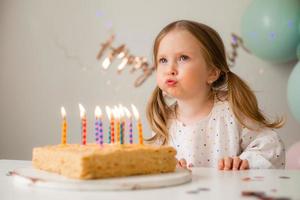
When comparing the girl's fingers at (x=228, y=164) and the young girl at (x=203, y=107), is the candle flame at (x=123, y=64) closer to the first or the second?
the young girl at (x=203, y=107)

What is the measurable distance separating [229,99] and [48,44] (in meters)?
2.33

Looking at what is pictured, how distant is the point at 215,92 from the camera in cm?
188

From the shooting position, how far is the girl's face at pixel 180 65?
1639 millimetres

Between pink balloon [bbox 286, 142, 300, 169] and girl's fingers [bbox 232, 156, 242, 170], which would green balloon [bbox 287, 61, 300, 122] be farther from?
girl's fingers [bbox 232, 156, 242, 170]

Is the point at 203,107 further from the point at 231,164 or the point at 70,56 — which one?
the point at 70,56

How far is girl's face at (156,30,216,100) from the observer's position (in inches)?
64.5

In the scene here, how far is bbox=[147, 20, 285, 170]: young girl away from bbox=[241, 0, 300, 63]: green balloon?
0.88 metres

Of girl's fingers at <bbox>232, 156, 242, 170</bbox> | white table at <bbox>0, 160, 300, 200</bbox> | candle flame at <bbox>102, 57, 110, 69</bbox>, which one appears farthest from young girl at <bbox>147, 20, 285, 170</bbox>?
candle flame at <bbox>102, 57, 110, 69</bbox>

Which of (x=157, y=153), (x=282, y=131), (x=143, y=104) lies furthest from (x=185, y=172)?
(x=143, y=104)

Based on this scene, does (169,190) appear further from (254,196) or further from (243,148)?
(243,148)

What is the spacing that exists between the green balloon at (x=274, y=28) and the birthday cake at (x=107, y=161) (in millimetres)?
1770

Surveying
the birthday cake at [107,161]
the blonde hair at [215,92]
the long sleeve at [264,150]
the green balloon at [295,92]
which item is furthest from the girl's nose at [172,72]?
the green balloon at [295,92]

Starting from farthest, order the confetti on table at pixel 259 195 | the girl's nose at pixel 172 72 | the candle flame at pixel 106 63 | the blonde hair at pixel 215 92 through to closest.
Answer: the candle flame at pixel 106 63
the blonde hair at pixel 215 92
the girl's nose at pixel 172 72
the confetti on table at pixel 259 195

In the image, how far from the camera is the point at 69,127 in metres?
3.71
